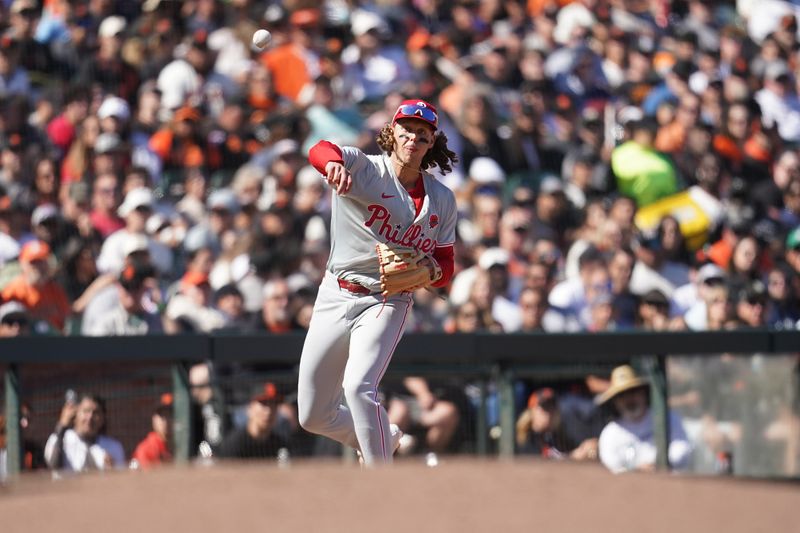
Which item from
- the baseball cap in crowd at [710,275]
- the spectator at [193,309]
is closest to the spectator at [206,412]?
the spectator at [193,309]

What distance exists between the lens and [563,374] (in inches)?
309

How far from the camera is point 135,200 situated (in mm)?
8562

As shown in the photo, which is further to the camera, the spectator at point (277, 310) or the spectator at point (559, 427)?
the spectator at point (277, 310)

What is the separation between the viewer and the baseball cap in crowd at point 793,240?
A: 30.1 ft

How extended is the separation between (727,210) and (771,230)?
34 centimetres

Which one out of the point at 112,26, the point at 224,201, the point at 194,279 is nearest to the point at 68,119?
the point at 112,26

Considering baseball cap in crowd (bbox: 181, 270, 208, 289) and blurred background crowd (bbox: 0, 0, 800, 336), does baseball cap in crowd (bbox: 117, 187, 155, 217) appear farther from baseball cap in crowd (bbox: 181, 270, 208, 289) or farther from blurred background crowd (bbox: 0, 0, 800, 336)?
baseball cap in crowd (bbox: 181, 270, 208, 289)

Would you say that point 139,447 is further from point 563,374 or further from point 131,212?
point 563,374

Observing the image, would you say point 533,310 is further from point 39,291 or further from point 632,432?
point 39,291

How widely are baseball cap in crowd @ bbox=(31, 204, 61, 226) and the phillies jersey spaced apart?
3.14 meters

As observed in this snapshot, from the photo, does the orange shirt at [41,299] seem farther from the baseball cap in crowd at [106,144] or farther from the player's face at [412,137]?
the player's face at [412,137]

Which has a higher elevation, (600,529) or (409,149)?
(409,149)

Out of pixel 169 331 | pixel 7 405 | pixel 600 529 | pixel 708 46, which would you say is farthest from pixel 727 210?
pixel 600 529

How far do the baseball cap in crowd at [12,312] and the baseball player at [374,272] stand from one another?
2630mm
